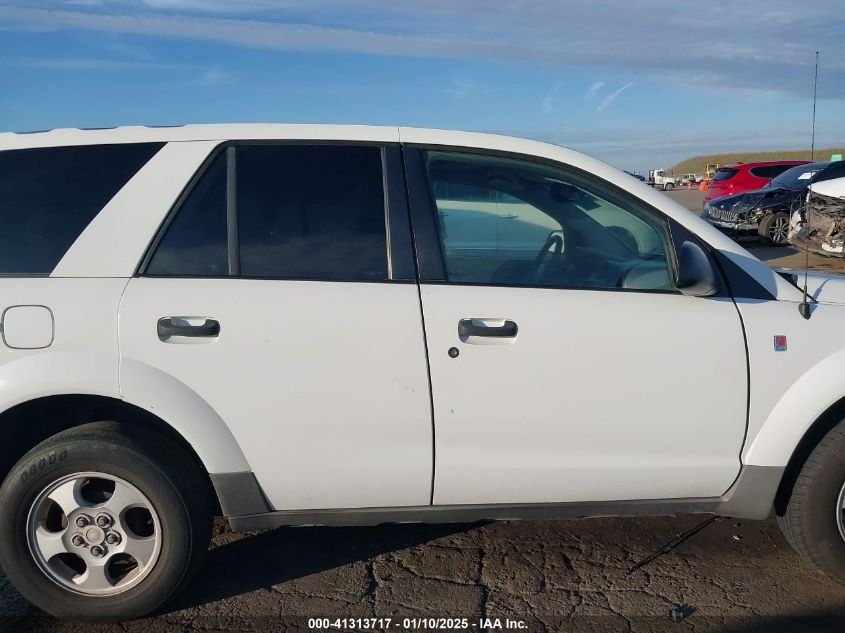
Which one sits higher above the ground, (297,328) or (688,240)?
(688,240)

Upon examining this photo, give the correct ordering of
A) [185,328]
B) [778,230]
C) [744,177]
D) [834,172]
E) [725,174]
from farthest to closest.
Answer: [725,174], [744,177], [778,230], [834,172], [185,328]

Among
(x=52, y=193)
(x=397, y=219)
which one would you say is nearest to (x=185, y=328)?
(x=52, y=193)

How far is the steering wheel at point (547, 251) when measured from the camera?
3.21 meters

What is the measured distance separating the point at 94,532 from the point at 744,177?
63.7ft

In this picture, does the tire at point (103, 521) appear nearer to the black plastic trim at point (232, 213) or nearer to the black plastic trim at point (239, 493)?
the black plastic trim at point (239, 493)

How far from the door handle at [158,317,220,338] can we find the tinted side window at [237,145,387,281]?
0.26 metres

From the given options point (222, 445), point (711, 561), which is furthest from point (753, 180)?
point (222, 445)

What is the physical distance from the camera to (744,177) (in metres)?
19.6

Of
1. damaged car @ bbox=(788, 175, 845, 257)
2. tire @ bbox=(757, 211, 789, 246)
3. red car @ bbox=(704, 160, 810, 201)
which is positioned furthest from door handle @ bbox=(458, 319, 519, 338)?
→ red car @ bbox=(704, 160, 810, 201)

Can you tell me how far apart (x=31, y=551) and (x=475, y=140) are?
2346mm

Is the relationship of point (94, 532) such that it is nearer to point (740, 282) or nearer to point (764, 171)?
point (740, 282)

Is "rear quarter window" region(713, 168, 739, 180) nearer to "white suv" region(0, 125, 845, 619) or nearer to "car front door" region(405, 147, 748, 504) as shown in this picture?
"white suv" region(0, 125, 845, 619)

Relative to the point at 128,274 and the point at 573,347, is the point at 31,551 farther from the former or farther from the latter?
the point at 573,347

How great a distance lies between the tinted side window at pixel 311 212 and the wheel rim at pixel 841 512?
6.49 ft
